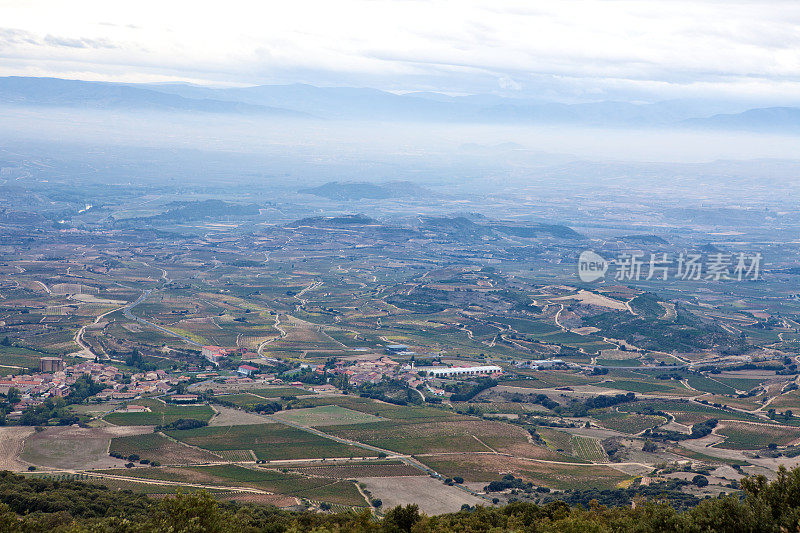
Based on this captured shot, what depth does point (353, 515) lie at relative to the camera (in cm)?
3117

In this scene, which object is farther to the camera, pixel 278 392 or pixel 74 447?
pixel 278 392

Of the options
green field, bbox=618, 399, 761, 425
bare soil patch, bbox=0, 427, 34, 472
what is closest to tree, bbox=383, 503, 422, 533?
bare soil patch, bbox=0, 427, 34, 472

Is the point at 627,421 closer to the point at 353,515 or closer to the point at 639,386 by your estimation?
the point at 639,386

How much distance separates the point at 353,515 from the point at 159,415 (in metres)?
29.9

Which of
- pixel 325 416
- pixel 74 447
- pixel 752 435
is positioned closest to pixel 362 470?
pixel 325 416

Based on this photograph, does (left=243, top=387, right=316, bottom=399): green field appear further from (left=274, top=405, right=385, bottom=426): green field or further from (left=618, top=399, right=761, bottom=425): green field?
(left=618, top=399, right=761, bottom=425): green field

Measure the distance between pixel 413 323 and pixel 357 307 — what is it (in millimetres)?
8717

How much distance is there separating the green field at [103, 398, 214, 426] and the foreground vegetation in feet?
57.4

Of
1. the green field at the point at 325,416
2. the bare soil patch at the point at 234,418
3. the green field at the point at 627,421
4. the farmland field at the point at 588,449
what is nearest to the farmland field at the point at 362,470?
Answer: the green field at the point at 325,416

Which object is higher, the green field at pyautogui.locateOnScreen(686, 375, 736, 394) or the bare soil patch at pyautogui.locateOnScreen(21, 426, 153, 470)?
the green field at pyautogui.locateOnScreen(686, 375, 736, 394)

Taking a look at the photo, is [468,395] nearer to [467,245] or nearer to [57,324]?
[57,324]

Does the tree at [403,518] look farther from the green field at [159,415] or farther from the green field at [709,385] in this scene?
the green field at [709,385]

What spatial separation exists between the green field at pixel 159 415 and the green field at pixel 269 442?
111 inches

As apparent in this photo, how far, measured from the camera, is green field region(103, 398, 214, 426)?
55281mm
